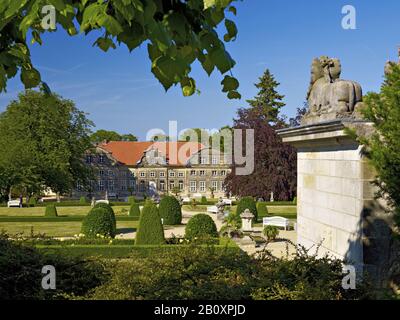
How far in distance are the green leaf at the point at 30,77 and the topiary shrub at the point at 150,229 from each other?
1301 centimetres

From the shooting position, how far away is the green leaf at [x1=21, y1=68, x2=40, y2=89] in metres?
3.34

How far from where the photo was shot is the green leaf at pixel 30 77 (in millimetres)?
3340

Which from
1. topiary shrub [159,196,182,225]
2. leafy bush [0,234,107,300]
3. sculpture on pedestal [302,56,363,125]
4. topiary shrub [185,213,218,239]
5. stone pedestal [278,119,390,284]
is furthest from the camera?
topiary shrub [159,196,182,225]

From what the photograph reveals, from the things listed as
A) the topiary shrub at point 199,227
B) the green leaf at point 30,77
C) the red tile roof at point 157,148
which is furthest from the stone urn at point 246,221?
the red tile roof at point 157,148

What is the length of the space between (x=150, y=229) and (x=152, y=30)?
14.1 metres

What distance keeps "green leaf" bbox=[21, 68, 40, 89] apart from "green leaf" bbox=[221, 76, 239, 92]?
4.24 feet

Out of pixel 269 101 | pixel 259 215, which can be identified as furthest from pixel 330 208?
pixel 269 101

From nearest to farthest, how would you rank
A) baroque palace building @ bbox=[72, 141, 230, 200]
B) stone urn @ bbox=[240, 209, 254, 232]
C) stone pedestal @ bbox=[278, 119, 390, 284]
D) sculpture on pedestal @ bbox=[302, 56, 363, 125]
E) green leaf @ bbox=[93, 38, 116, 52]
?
green leaf @ bbox=[93, 38, 116, 52]
stone pedestal @ bbox=[278, 119, 390, 284]
sculpture on pedestal @ bbox=[302, 56, 363, 125]
stone urn @ bbox=[240, 209, 254, 232]
baroque palace building @ bbox=[72, 141, 230, 200]

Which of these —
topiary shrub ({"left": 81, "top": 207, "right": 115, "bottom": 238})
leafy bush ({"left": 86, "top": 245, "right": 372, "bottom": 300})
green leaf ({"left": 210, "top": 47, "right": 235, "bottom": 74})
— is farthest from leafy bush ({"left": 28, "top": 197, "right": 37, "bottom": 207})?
green leaf ({"left": 210, "top": 47, "right": 235, "bottom": 74})

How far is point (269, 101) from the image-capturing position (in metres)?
53.0

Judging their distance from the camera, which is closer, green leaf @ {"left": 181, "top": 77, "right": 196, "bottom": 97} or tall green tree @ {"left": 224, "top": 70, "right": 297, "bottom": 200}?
green leaf @ {"left": 181, "top": 77, "right": 196, "bottom": 97}

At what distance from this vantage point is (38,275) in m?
5.93

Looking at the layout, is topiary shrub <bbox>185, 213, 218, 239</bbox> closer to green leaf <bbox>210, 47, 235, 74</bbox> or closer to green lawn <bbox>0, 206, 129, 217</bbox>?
green leaf <bbox>210, 47, 235, 74</bbox>

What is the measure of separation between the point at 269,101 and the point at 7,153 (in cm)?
2776
